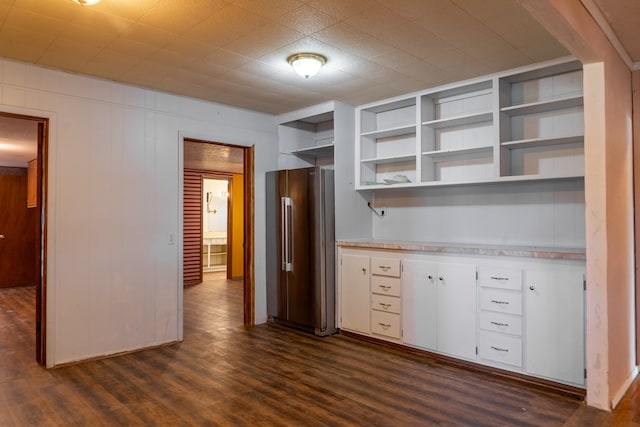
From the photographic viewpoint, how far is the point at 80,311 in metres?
3.55

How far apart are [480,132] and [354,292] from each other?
1.94m

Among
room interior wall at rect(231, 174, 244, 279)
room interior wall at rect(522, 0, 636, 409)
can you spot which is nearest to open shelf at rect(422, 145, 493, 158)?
room interior wall at rect(522, 0, 636, 409)

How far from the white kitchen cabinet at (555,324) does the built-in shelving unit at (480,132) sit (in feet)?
2.58

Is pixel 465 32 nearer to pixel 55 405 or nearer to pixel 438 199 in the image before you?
pixel 438 199

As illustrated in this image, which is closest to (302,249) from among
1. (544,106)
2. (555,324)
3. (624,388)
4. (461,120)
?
(461,120)

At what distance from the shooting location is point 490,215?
385 centimetres

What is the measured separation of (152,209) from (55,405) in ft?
5.87

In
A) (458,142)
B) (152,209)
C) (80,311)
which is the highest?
(458,142)

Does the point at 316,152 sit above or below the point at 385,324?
above

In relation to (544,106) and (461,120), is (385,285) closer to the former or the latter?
(461,120)

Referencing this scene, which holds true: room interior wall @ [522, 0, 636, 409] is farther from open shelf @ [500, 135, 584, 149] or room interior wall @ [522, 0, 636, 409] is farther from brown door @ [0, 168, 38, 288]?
brown door @ [0, 168, 38, 288]

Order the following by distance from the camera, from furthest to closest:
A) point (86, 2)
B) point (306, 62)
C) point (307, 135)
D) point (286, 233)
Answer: point (307, 135) → point (286, 233) → point (306, 62) → point (86, 2)

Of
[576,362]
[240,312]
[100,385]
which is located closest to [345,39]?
[576,362]

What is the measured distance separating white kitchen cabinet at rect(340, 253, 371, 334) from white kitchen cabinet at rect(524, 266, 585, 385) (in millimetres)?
1500
